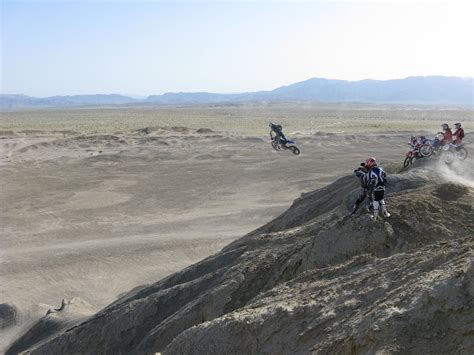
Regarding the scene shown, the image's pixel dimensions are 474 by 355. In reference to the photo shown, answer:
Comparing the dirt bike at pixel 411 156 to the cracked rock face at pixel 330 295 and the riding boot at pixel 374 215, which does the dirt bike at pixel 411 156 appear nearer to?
the cracked rock face at pixel 330 295

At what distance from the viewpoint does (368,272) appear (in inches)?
287

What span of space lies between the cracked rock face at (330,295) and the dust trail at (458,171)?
4.13 feet

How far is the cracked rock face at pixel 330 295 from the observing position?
557cm

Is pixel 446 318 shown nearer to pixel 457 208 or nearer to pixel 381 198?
pixel 381 198

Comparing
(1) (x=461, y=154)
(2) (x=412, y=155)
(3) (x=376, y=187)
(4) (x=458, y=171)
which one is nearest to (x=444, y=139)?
(1) (x=461, y=154)

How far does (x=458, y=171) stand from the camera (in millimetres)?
15938

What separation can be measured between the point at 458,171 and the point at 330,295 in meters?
10.7

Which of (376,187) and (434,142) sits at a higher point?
(434,142)

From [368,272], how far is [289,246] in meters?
3.08

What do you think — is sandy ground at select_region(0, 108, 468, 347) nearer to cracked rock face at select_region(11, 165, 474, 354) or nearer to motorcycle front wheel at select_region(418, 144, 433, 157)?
cracked rock face at select_region(11, 165, 474, 354)

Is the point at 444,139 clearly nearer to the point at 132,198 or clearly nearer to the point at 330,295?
the point at 330,295

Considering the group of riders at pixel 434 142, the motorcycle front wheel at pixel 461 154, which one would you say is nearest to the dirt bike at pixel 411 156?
the group of riders at pixel 434 142

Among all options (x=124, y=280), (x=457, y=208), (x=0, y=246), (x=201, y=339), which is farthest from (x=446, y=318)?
(x=0, y=246)

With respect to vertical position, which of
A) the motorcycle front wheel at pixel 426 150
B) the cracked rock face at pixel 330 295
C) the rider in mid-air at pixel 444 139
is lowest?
the cracked rock face at pixel 330 295
